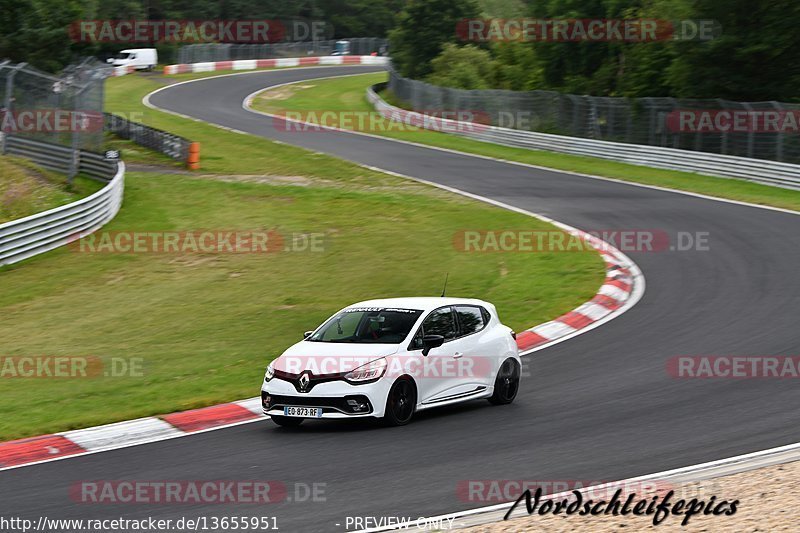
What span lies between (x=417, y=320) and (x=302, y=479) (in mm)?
3361

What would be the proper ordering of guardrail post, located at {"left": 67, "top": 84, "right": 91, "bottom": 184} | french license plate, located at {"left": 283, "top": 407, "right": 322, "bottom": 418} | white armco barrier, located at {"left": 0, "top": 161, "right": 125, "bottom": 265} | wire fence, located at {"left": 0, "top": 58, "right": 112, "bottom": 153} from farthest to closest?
guardrail post, located at {"left": 67, "top": 84, "right": 91, "bottom": 184}, wire fence, located at {"left": 0, "top": 58, "right": 112, "bottom": 153}, white armco barrier, located at {"left": 0, "top": 161, "right": 125, "bottom": 265}, french license plate, located at {"left": 283, "top": 407, "right": 322, "bottom": 418}

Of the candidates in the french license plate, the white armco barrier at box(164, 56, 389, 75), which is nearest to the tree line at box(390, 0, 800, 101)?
the white armco barrier at box(164, 56, 389, 75)

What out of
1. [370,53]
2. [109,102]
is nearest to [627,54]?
[109,102]

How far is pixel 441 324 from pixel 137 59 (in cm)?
7282

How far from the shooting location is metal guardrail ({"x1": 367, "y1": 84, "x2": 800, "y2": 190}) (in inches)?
1293

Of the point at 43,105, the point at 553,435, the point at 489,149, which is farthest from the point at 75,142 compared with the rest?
the point at 553,435

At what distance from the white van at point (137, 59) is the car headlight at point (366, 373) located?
72.1 metres

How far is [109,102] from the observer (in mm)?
57656

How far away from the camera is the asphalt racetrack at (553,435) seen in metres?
9.17

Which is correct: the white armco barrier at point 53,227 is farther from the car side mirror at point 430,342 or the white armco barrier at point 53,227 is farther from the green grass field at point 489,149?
the green grass field at point 489,149

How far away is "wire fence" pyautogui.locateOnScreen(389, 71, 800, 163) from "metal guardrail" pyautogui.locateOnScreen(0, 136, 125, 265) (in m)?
19.0

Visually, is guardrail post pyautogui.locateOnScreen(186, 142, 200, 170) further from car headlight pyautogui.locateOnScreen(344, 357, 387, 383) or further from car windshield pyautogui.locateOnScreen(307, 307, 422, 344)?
car headlight pyautogui.locateOnScreen(344, 357, 387, 383)

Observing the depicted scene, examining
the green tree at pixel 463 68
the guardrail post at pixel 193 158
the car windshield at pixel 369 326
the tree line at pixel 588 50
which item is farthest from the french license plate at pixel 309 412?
the green tree at pixel 463 68

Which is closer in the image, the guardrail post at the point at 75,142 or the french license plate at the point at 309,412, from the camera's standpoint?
the french license plate at the point at 309,412
